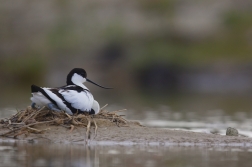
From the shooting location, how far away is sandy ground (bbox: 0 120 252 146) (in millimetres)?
12844

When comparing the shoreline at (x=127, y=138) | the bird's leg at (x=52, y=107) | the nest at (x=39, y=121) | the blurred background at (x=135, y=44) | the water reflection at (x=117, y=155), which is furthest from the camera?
the blurred background at (x=135, y=44)

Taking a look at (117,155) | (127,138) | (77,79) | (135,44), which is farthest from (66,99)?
(135,44)

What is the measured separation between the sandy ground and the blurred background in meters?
23.0

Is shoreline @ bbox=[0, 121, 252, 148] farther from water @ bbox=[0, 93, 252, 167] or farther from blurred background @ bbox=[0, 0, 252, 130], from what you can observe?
blurred background @ bbox=[0, 0, 252, 130]

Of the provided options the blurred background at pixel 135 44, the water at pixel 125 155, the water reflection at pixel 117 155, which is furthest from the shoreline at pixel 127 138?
the blurred background at pixel 135 44

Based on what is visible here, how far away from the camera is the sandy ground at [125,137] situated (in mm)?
12844

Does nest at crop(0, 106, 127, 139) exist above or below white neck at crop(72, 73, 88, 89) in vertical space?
below

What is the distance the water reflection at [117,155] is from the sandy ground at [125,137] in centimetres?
35

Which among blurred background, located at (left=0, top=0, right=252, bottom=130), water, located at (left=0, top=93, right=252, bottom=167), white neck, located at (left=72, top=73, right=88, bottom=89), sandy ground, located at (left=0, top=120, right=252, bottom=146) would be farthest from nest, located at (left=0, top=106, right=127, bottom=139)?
blurred background, located at (left=0, top=0, right=252, bottom=130)

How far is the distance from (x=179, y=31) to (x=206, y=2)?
2838 millimetres

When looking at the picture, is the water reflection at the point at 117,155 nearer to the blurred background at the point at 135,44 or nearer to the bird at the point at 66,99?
the bird at the point at 66,99

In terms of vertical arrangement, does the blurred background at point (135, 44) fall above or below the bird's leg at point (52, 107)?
above

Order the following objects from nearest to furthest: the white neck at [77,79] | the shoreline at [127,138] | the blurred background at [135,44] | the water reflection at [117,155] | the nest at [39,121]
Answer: the water reflection at [117,155] → the shoreline at [127,138] → the nest at [39,121] → the white neck at [77,79] → the blurred background at [135,44]

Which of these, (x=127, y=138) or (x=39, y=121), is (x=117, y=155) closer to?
(x=127, y=138)
